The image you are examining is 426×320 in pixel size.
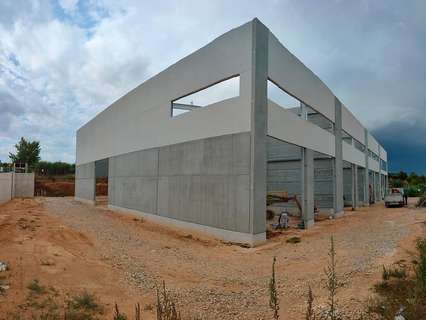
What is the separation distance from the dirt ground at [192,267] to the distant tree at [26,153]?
4043 cm

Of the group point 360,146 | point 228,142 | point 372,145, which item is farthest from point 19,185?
point 372,145

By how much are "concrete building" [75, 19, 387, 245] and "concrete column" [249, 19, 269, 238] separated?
40 millimetres

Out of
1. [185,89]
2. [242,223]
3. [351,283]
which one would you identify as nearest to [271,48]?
[185,89]

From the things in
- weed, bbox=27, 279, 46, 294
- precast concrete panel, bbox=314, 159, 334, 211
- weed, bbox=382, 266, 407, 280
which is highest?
precast concrete panel, bbox=314, 159, 334, 211

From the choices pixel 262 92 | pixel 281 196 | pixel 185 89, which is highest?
pixel 185 89

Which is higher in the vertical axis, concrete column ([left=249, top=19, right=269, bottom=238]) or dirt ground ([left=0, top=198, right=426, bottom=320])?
concrete column ([left=249, top=19, right=269, bottom=238])

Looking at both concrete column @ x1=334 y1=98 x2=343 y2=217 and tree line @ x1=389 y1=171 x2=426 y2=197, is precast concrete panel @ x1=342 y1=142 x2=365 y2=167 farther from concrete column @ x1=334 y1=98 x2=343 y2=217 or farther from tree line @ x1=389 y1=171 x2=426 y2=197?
tree line @ x1=389 y1=171 x2=426 y2=197

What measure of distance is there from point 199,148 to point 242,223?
174 inches

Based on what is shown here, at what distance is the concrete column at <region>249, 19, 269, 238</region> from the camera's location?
1266cm

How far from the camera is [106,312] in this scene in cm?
581

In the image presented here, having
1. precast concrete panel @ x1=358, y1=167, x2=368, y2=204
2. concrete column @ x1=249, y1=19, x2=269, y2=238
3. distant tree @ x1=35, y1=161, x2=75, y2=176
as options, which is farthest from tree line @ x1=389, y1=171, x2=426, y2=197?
distant tree @ x1=35, y1=161, x2=75, y2=176

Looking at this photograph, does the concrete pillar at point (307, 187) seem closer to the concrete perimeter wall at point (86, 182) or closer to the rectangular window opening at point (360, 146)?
the rectangular window opening at point (360, 146)

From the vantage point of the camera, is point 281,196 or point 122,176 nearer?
point 281,196

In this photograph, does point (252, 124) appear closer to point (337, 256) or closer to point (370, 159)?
point (337, 256)
